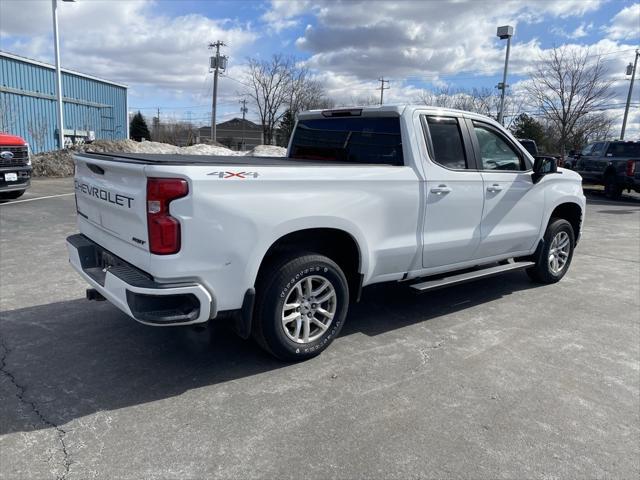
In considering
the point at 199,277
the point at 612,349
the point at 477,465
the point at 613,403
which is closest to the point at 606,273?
the point at 612,349

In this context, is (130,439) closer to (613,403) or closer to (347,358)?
(347,358)

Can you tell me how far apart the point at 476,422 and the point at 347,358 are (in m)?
1.18

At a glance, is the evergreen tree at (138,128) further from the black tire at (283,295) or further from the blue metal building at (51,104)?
the black tire at (283,295)

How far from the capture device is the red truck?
11141 millimetres

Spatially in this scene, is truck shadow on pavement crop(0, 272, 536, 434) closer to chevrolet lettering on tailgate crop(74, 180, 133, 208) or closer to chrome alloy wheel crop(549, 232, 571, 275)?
chevrolet lettering on tailgate crop(74, 180, 133, 208)

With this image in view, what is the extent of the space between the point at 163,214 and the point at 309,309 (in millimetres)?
1395

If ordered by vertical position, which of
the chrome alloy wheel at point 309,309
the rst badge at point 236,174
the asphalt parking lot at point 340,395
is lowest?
the asphalt parking lot at point 340,395

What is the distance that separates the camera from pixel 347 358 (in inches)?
160

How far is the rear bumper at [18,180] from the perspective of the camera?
11172 mm

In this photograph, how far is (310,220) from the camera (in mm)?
3707

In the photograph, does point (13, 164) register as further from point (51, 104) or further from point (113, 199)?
point (51, 104)

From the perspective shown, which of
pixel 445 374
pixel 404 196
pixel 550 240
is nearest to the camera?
pixel 445 374

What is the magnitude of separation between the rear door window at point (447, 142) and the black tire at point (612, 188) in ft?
51.6

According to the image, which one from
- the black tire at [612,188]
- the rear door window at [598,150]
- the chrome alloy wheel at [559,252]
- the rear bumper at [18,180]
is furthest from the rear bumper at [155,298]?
the rear door window at [598,150]
